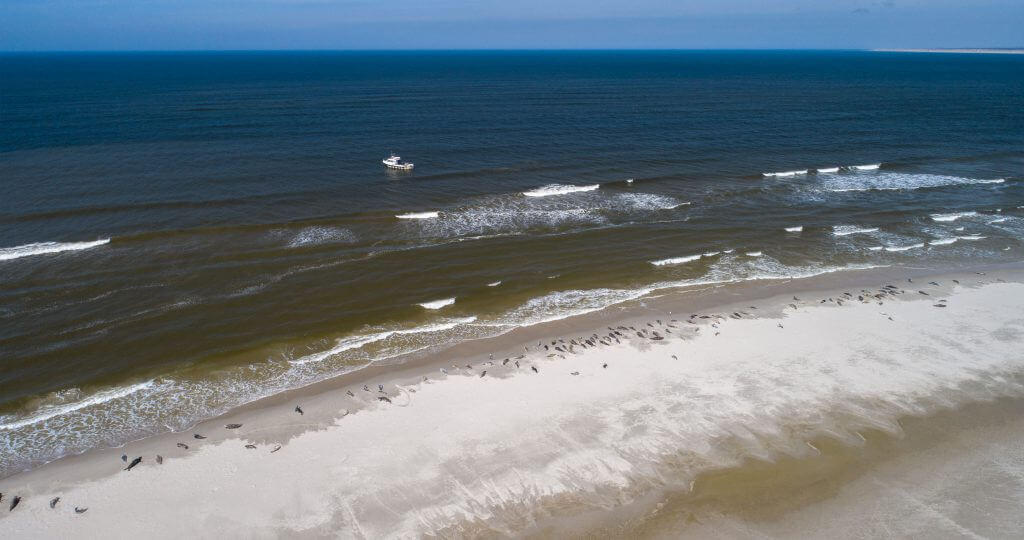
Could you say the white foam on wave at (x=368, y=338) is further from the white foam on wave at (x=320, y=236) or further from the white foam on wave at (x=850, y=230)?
the white foam on wave at (x=850, y=230)

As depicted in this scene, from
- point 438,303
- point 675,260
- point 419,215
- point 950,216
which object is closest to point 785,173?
point 950,216

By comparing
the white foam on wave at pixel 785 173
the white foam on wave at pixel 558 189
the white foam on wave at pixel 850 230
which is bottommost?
the white foam on wave at pixel 850 230

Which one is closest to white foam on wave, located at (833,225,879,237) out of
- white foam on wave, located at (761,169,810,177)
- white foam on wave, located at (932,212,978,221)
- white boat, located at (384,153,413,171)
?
white foam on wave, located at (932,212,978,221)

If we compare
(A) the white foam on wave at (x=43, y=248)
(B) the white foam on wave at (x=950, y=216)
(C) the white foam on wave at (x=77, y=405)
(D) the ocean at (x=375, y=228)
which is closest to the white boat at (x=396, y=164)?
(D) the ocean at (x=375, y=228)

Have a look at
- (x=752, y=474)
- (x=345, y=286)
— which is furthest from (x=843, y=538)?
(x=345, y=286)

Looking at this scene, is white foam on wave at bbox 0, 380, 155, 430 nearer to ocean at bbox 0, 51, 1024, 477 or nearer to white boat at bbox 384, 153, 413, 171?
ocean at bbox 0, 51, 1024, 477

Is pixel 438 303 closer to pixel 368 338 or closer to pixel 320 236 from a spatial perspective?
pixel 368 338

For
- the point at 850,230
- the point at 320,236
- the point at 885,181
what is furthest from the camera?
the point at 885,181
